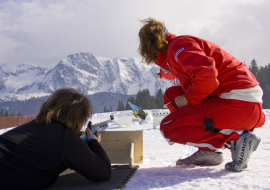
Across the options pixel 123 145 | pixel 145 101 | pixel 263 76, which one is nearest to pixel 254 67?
pixel 263 76

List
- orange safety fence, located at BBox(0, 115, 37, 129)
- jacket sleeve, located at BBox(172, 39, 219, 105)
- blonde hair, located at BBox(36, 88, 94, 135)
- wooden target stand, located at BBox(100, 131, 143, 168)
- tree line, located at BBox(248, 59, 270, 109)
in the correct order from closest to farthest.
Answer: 1. blonde hair, located at BBox(36, 88, 94, 135)
2. jacket sleeve, located at BBox(172, 39, 219, 105)
3. wooden target stand, located at BBox(100, 131, 143, 168)
4. orange safety fence, located at BBox(0, 115, 37, 129)
5. tree line, located at BBox(248, 59, 270, 109)

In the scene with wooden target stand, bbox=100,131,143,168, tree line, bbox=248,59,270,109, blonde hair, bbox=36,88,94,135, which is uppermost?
tree line, bbox=248,59,270,109

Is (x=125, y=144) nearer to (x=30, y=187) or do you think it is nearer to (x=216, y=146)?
(x=216, y=146)

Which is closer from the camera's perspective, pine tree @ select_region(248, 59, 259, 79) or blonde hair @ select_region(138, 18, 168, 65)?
blonde hair @ select_region(138, 18, 168, 65)

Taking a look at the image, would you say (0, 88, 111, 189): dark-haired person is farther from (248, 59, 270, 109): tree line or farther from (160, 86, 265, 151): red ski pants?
(248, 59, 270, 109): tree line

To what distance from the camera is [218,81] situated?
5.67 ft

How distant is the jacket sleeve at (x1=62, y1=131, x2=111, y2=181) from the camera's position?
1354 millimetres

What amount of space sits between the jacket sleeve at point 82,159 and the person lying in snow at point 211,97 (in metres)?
0.79

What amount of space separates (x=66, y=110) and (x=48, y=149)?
29cm

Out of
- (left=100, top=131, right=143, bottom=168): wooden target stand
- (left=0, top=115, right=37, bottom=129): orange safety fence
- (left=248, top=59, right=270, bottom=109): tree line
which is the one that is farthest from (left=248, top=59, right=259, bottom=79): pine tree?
(left=100, top=131, right=143, bottom=168): wooden target stand

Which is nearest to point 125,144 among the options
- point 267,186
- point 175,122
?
point 175,122

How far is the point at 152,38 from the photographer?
2.01 metres

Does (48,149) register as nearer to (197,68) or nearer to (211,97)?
(197,68)

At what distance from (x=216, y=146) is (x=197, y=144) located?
0.55 feet
